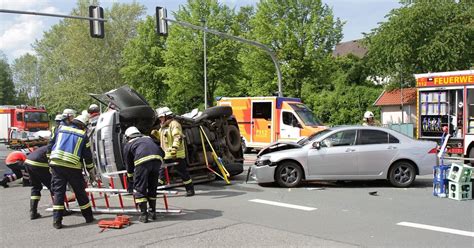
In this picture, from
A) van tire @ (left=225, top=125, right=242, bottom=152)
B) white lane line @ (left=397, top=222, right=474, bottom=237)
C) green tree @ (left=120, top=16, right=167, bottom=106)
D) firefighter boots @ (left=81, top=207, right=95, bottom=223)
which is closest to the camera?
white lane line @ (left=397, top=222, right=474, bottom=237)

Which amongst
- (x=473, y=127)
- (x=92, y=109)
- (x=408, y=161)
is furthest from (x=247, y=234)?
(x=473, y=127)

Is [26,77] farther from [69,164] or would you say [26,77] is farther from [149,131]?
[69,164]

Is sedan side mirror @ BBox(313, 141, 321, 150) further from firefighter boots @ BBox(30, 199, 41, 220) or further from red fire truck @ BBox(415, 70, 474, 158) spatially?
red fire truck @ BBox(415, 70, 474, 158)

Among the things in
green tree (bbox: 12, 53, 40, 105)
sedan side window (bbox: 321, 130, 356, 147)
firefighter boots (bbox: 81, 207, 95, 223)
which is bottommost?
firefighter boots (bbox: 81, 207, 95, 223)

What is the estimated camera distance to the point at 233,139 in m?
12.3

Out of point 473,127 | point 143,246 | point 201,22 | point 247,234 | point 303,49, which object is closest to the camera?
point 143,246

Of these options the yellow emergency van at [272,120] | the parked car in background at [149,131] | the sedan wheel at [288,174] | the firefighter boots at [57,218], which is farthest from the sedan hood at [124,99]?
the yellow emergency van at [272,120]

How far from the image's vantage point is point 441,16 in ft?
99.6

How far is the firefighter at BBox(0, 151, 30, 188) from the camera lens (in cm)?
1101

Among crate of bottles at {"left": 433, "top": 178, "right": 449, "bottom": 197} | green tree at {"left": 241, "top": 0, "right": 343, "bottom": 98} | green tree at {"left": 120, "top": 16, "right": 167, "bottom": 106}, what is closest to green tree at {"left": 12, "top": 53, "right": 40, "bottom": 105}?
green tree at {"left": 120, "top": 16, "right": 167, "bottom": 106}

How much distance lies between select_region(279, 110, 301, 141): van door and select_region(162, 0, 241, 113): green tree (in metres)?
16.4

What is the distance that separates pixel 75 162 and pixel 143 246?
81.8 inches

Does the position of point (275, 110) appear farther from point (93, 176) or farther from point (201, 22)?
point (201, 22)

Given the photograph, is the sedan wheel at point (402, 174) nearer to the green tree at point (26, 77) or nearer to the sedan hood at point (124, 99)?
the sedan hood at point (124, 99)
